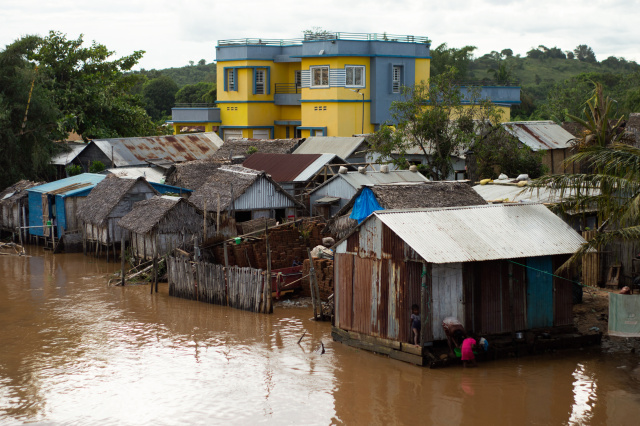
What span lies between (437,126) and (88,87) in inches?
815

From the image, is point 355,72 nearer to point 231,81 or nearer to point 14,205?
point 231,81

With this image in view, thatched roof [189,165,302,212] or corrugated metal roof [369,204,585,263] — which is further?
thatched roof [189,165,302,212]

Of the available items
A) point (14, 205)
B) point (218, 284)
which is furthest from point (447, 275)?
point (14, 205)

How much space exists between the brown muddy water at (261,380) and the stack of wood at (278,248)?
308 centimetres

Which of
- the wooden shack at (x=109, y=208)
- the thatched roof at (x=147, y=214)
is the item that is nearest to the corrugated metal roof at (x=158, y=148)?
the wooden shack at (x=109, y=208)

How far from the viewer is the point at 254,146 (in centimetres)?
3347

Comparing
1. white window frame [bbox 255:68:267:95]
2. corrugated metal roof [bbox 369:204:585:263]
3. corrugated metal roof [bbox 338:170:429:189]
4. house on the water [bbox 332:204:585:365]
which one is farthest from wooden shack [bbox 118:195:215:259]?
white window frame [bbox 255:68:267:95]

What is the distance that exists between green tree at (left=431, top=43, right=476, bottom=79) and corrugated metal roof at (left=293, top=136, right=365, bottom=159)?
27.5 m

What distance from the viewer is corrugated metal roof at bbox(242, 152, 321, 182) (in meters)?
28.2

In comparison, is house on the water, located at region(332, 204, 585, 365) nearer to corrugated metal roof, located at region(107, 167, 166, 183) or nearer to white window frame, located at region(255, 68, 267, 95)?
corrugated metal roof, located at region(107, 167, 166, 183)

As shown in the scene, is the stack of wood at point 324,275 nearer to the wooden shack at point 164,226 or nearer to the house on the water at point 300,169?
the wooden shack at point 164,226

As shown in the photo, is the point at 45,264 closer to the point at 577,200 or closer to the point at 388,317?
the point at 388,317

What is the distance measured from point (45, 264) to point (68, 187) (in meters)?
3.86

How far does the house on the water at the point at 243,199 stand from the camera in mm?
24688
